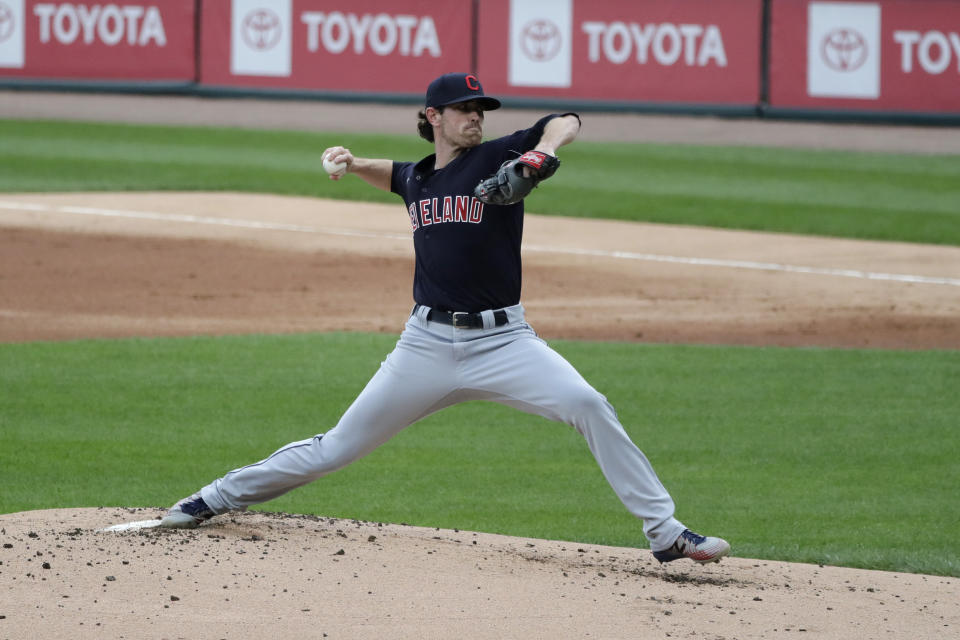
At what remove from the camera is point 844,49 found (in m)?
21.7

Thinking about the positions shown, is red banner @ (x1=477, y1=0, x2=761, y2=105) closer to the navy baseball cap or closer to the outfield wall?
the outfield wall

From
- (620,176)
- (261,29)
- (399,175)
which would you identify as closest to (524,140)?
(399,175)

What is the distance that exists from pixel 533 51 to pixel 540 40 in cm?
21

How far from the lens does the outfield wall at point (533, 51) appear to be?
21.7 meters

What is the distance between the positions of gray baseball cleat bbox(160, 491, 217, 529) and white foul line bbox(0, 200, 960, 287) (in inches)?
386

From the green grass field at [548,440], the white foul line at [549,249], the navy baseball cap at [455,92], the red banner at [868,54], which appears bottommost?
the green grass field at [548,440]

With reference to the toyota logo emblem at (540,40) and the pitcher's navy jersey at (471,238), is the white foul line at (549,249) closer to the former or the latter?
the toyota logo emblem at (540,40)

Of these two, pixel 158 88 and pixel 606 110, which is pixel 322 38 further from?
pixel 606 110

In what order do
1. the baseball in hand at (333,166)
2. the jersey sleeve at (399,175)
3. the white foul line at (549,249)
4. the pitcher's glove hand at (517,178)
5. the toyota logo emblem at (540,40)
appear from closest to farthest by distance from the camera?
1. the pitcher's glove hand at (517,178)
2. the baseball in hand at (333,166)
3. the jersey sleeve at (399,175)
4. the white foul line at (549,249)
5. the toyota logo emblem at (540,40)

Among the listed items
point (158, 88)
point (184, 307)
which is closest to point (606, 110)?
point (158, 88)

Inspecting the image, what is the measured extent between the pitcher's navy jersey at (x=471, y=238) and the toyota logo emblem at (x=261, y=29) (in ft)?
61.3

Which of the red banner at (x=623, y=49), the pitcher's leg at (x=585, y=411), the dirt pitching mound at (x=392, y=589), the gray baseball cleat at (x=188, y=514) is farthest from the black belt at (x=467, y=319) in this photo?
the red banner at (x=623, y=49)

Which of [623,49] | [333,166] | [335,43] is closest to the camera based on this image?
[333,166]

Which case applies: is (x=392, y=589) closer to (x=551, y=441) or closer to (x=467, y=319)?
(x=467, y=319)
